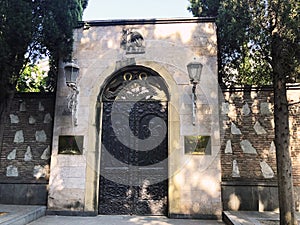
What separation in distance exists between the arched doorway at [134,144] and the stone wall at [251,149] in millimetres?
1545

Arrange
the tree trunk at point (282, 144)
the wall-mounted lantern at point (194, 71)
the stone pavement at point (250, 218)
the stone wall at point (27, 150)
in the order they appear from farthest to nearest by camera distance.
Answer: the stone wall at point (27, 150) → the wall-mounted lantern at point (194, 71) → the stone pavement at point (250, 218) → the tree trunk at point (282, 144)

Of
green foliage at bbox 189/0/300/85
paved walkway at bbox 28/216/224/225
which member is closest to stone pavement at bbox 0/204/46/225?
paved walkway at bbox 28/216/224/225

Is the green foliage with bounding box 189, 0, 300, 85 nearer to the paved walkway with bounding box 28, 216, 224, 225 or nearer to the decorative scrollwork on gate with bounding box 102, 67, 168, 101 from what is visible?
the decorative scrollwork on gate with bounding box 102, 67, 168, 101

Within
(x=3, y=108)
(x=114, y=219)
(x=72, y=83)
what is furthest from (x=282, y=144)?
(x=3, y=108)

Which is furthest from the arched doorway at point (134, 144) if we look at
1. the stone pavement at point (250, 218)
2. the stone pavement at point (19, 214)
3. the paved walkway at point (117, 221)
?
the stone pavement at point (250, 218)

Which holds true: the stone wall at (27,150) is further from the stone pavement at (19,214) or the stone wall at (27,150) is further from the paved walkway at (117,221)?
the paved walkway at (117,221)

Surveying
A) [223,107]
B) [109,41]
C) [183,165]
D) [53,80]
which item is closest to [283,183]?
[183,165]

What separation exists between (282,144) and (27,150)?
5.99 m

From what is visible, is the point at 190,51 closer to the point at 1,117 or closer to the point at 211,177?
the point at 211,177

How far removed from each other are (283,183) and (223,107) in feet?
9.10

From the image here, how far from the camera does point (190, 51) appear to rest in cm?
720

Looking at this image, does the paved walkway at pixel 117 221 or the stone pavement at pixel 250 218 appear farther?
the paved walkway at pixel 117 221

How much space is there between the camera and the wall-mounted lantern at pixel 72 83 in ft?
21.8

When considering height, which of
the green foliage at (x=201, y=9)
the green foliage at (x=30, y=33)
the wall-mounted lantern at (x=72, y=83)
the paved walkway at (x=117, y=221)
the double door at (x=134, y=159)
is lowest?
the paved walkway at (x=117, y=221)
